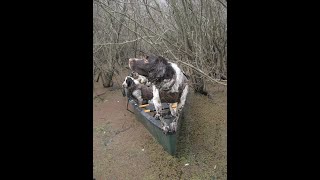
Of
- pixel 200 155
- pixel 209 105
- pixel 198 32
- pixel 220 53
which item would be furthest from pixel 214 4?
pixel 200 155

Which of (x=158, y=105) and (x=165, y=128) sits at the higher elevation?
(x=158, y=105)

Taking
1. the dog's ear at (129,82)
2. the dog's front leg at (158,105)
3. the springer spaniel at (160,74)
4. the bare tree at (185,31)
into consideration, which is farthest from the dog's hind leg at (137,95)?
the springer spaniel at (160,74)

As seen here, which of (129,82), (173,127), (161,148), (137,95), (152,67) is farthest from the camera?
(129,82)

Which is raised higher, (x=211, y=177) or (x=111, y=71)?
(x=111, y=71)

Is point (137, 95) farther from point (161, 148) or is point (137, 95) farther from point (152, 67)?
point (152, 67)

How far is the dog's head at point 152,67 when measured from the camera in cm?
454

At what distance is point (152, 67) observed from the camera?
14.9ft

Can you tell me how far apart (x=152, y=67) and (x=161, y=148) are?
177cm

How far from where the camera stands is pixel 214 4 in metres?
7.22

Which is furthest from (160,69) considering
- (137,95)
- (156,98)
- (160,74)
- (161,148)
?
(137,95)

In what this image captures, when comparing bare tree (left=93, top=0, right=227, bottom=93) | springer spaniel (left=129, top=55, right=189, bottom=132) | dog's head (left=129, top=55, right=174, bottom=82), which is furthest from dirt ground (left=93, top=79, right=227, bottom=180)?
dog's head (left=129, top=55, right=174, bottom=82)

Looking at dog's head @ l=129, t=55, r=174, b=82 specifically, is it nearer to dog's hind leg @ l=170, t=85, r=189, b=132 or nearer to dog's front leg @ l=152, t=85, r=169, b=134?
dog's front leg @ l=152, t=85, r=169, b=134
